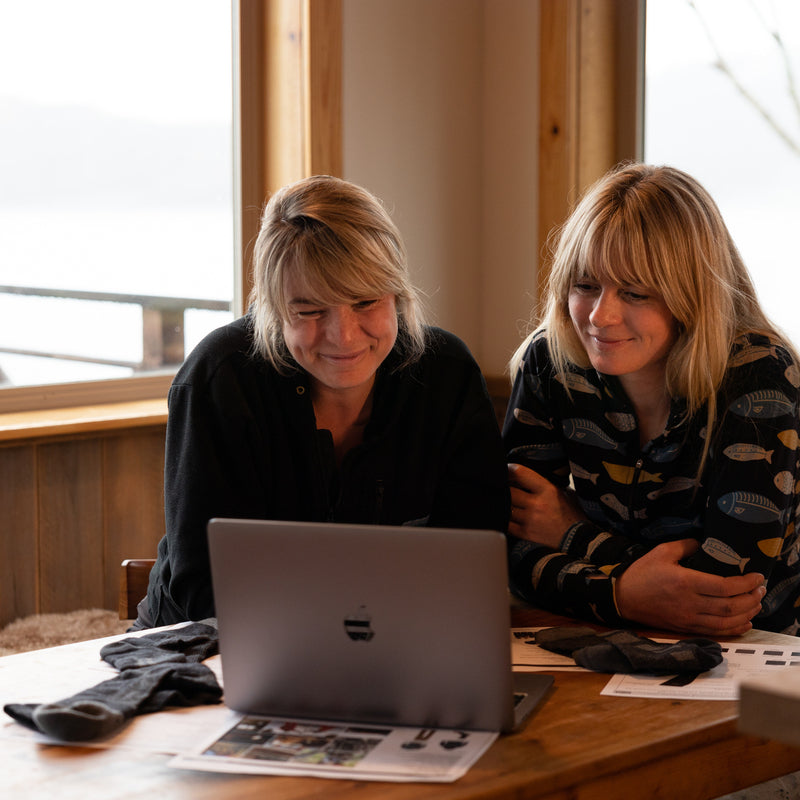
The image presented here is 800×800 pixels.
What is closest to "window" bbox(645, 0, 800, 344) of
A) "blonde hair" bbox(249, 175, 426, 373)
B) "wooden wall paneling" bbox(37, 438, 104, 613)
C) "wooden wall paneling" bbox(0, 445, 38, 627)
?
"blonde hair" bbox(249, 175, 426, 373)

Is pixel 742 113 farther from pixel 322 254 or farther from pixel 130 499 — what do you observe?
pixel 130 499

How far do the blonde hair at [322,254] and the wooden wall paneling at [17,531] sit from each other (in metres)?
1.04

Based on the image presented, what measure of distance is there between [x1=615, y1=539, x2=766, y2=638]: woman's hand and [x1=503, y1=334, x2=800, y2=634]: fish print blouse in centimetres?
4

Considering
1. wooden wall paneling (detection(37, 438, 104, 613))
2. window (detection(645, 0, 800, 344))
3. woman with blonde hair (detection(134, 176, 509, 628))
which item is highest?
window (detection(645, 0, 800, 344))

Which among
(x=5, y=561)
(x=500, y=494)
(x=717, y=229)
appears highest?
(x=717, y=229)

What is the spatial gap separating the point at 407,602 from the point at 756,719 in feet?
1.31

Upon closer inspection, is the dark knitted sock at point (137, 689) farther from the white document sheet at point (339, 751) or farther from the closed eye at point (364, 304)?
the closed eye at point (364, 304)

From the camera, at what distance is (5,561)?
2496 mm

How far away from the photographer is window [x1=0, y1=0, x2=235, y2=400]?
2.64 meters

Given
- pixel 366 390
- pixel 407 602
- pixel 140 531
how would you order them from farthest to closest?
1. pixel 140 531
2. pixel 366 390
3. pixel 407 602

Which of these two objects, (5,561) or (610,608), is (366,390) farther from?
(5,561)

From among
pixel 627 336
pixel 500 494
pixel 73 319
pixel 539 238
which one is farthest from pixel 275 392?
pixel 539 238

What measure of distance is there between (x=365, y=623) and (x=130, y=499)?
1.70 m

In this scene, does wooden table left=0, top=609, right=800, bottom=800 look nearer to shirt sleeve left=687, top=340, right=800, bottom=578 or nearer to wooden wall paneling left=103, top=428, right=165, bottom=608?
shirt sleeve left=687, top=340, right=800, bottom=578
